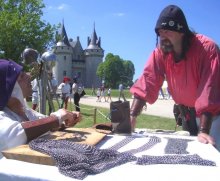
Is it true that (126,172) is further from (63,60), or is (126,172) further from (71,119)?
(63,60)

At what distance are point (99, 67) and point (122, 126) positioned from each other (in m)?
97.2

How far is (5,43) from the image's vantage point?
109 feet

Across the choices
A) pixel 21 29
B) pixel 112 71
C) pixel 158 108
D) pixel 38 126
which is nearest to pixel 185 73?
pixel 38 126

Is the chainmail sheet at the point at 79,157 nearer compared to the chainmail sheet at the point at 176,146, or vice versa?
the chainmail sheet at the point at 79,157

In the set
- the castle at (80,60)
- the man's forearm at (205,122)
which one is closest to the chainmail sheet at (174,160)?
the man's forearm at (205,122)

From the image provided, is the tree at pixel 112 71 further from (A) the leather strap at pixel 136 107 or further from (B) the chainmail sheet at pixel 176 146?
(B) the chainmail sheet at pixel 176 146

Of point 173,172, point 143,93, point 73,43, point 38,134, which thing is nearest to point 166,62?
point 143,93

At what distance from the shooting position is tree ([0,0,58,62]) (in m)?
33.0

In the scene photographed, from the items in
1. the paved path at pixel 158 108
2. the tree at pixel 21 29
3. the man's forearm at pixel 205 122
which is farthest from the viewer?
the tree at pixel 21 29

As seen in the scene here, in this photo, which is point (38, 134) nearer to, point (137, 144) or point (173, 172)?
point (137, 144)

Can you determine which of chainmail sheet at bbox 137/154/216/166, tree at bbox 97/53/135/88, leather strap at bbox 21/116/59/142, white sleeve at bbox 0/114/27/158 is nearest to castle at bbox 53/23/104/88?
tree at bbox 97/53/135/88

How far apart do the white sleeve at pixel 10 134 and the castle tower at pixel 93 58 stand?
10198 centimetres

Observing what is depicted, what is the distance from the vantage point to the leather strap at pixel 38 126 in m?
2.22

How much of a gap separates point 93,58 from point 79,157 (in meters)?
106
